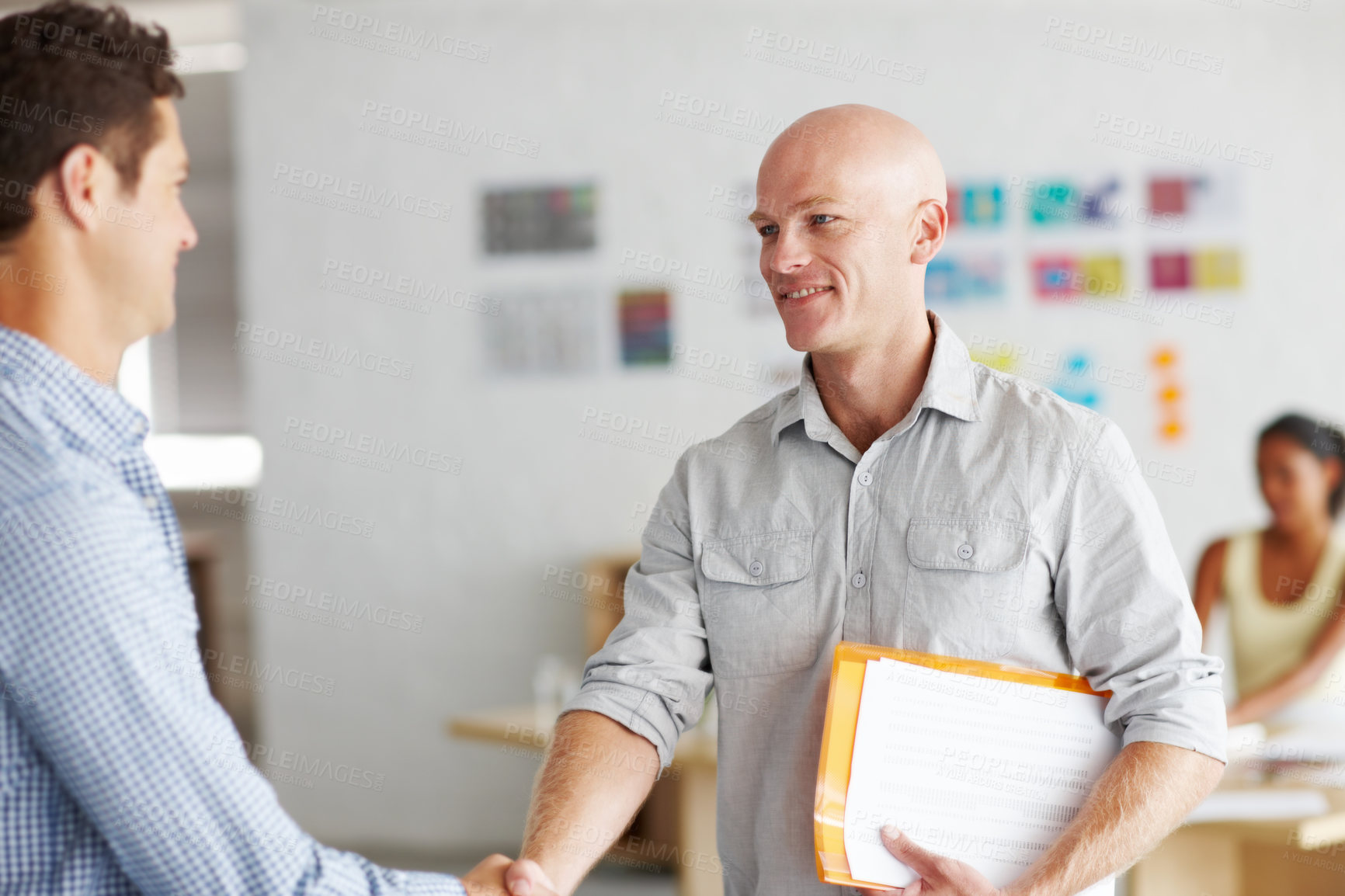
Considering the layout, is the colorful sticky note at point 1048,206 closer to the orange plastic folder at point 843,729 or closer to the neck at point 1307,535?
the neck at point 1307,535

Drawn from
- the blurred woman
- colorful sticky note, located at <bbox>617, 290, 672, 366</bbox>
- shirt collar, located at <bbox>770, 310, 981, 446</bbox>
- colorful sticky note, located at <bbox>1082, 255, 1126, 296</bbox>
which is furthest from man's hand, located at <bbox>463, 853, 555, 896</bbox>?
colorful sticky note, located at <bbox>1082, 255, 1126, 296</bbox>

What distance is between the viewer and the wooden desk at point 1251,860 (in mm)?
2564

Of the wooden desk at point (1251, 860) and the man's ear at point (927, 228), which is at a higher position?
the man's ear at point (927, 228)

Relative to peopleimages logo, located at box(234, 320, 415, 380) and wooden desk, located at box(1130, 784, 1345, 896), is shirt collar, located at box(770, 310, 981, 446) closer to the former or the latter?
wooden desk, located at box(1130, 784, 1345, 896)

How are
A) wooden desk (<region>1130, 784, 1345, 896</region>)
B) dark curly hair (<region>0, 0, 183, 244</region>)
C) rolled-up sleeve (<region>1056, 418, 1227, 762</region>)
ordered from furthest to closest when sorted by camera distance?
wooden desk (<region>1130, 784, 1345, 896</region>) → rolled-up sleeve (<region>1056, 418, 1227, 762</region>) → dark curly hair (<region>0, 0, 183, 244</region>)

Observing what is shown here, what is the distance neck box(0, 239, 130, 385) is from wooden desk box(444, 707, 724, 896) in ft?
7.09

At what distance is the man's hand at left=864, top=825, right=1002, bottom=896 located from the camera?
1413mm

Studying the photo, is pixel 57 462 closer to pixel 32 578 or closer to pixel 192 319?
pixel 32 578

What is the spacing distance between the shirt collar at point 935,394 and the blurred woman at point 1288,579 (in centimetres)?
245

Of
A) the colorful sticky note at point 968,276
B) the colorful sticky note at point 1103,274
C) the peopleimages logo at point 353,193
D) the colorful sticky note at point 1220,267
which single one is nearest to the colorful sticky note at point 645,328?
the peopleimages logo at point 353,193

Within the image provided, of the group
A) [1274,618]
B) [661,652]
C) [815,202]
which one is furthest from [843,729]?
[1274,618]

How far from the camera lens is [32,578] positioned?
103 cm

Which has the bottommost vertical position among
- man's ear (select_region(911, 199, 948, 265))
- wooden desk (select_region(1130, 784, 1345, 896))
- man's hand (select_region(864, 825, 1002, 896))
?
wooden desk (select_region(1130, 784, 1345, 896))

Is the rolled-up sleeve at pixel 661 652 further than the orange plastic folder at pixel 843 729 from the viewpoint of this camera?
Yes
